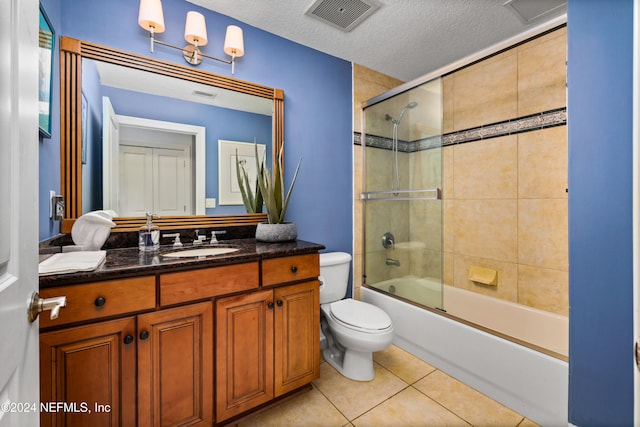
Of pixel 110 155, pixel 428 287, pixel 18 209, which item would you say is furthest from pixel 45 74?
pixel 428 287

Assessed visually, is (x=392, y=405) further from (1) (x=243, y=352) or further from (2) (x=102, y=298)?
(2) (x=102, y=298)

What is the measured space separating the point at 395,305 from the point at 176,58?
7.03ft

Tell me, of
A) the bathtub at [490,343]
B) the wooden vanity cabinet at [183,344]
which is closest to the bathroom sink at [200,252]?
the wooden vanity cabinet at [183,344]

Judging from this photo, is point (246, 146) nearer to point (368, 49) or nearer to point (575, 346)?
point (368, 49)

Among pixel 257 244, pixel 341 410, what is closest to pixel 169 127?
pixel 257 244

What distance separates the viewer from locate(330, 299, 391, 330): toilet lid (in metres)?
1.67

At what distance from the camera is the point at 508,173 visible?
2098mm

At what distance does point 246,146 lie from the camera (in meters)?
1.88

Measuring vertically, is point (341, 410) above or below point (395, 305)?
below

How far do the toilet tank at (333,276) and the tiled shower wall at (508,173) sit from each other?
1.00 ft

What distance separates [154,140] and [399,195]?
5.52ft

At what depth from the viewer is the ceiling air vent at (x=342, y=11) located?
1702mm

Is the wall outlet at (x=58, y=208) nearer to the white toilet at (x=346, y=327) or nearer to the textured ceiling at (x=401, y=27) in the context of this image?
the textured ceiling at (x=401, y=27)

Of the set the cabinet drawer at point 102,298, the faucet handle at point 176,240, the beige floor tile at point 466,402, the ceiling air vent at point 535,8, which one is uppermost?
the ceiling air vent at point 535,8
